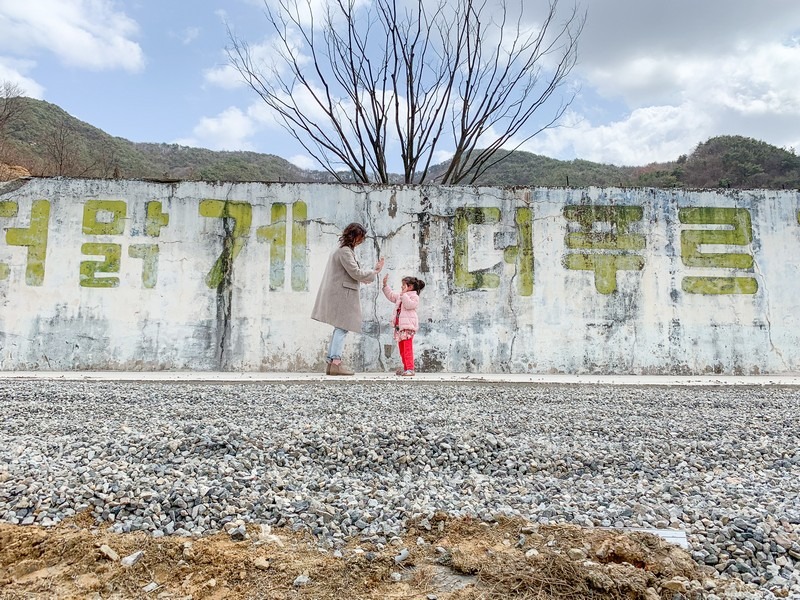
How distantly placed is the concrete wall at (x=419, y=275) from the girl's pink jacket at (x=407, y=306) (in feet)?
1.80

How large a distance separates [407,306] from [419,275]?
0.81m

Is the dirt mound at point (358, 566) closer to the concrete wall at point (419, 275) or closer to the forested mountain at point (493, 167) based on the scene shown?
the concrete wall at point (419, 275)

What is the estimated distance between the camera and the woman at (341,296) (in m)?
6.00

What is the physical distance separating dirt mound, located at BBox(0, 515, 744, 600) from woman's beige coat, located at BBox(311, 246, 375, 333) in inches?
165

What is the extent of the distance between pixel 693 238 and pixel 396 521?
650 cm

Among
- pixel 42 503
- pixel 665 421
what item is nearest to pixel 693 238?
pixel 665 421

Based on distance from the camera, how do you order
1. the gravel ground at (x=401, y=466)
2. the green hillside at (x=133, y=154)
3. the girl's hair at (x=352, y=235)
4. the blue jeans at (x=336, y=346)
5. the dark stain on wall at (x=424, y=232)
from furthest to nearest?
the green hillside at (x=133, y=154) → the dark stain on wall at (x=424, y=232) → the girl's hair at (x=352, y=235) → the blue jeans at (x=336, y=346) → the gravel ground at (x=401, y=466)

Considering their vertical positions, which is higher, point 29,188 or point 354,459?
point 29,188

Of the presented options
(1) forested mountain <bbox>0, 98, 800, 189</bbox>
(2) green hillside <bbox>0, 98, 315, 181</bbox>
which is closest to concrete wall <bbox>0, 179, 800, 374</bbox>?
(2) green hillside <bbox>0, 98, 315, 181</bbox>

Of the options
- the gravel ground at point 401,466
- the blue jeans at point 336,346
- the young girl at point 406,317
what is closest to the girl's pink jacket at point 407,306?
the young girl at point 406,317

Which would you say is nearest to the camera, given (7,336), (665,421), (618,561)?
(618,561)

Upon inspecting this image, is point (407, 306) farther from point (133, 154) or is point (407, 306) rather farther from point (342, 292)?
point (133, 154)

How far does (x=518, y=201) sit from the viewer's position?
716cm

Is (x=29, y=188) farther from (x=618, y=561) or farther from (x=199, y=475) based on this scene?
(x=618, y=561)
